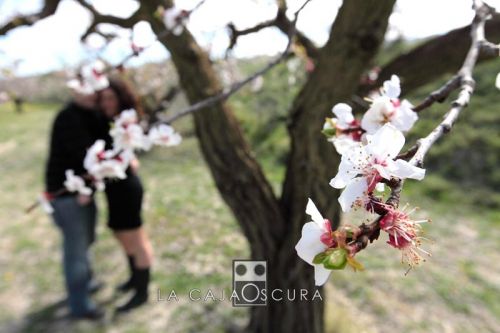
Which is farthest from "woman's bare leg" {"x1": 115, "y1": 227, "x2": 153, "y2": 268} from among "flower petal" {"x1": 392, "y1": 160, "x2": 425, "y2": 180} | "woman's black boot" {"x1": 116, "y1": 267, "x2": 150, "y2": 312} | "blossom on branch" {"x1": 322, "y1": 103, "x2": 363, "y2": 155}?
"flower petal" {"x1": 392, "y1": 160, "x2": 425, "y2": 180}

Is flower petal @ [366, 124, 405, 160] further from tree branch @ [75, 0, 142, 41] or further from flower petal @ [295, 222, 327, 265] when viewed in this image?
tree branch @ [75, 0, 142, 41]

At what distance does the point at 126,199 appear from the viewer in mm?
2406

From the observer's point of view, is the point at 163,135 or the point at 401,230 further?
the point at 163,135

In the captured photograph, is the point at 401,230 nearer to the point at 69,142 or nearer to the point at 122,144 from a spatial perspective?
the point at 122,144

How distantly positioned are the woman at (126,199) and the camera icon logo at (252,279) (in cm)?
78

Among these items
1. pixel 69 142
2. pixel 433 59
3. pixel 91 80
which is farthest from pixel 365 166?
pixel 69 142

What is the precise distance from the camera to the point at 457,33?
5.31 feet

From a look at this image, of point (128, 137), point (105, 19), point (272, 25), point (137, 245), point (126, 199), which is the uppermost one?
point (105, 19)

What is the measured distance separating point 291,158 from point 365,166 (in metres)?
1.23

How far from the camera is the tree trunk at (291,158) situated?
1.55 m

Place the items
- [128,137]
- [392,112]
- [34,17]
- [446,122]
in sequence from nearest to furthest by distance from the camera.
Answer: [446,122] → [392,112] → [128,137] → [34,17]

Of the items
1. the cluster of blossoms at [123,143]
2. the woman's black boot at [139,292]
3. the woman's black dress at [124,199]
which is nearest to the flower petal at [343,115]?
the cluster of blossoms at [123,143]

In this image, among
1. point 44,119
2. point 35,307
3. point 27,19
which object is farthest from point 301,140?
point 44,119

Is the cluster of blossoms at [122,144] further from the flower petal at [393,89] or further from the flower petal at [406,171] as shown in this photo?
the flower petal at [406,171]
